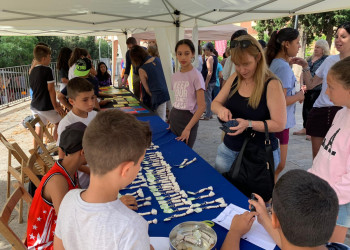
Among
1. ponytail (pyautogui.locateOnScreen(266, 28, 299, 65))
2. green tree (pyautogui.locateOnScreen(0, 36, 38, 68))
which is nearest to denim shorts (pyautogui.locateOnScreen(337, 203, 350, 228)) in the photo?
ponytail (pyautogui.locateOnScreen(266, 28, 299, 65))

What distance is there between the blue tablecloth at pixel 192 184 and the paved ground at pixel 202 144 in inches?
61.9

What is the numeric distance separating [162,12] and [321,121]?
297 centimetres

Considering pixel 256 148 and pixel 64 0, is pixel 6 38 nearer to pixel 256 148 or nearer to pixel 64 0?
pixel 64 0

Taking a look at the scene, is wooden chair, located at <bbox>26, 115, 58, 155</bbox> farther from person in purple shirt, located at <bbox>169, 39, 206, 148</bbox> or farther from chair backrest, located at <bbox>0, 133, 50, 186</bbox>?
person in purple shirt, located at <bbox>169, 39, 206, 148</bbox>

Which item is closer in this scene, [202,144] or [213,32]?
[202,144]

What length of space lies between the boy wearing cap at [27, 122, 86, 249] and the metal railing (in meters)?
→ 7.89

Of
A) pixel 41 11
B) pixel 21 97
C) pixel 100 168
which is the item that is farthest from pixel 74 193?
pixel 21 97

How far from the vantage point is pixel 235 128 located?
1.79 m

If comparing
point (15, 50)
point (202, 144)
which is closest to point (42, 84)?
point (202, 144)

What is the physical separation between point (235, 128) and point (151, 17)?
343cm

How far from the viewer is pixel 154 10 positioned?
4.33 meters

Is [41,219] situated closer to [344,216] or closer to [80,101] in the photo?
[80,101]

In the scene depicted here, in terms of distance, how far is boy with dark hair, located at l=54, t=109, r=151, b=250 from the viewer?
88 cm

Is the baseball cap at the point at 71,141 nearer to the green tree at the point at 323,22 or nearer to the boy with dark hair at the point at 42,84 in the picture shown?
the boy with dark hair at the point at 42,84
